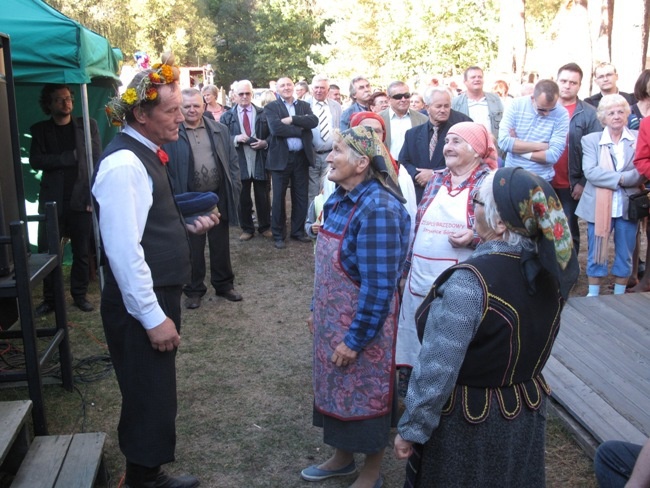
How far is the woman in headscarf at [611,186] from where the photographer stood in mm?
5406

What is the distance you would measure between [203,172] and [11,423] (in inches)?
123

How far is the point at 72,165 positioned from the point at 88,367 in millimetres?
2010

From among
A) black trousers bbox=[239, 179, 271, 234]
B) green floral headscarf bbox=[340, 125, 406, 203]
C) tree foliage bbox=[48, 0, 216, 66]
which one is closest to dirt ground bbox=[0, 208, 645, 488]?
green floral headscarf bbox=[340, 125, 406, 203]

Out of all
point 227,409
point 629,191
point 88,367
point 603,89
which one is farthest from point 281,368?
point 603,89

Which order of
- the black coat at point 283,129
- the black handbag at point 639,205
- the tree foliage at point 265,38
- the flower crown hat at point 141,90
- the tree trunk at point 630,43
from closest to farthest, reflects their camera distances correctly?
the flower crown hat at point 141,90 → the black handbag at point 639,205 → the black coat at point 283,129 → the tree trunk at point 630,43 → the tree foliage at point 265,38

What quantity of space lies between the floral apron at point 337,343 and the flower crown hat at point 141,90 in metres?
0.96

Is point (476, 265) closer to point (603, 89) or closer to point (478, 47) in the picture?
point (603, 89)

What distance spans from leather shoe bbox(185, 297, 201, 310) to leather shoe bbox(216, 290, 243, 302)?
311 mm

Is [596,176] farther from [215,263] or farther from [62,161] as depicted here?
[62,161]

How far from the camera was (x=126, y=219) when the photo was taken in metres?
2.42

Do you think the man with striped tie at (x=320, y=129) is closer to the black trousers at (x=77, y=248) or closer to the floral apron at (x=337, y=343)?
the black trousers at (x=77, y=248)

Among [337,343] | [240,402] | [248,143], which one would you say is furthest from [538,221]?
[248,143]

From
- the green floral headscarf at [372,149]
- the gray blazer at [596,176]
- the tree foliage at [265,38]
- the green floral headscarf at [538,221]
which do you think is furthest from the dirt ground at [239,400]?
the tree foliage at [265,38]

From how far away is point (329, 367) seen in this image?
9.34 feet
